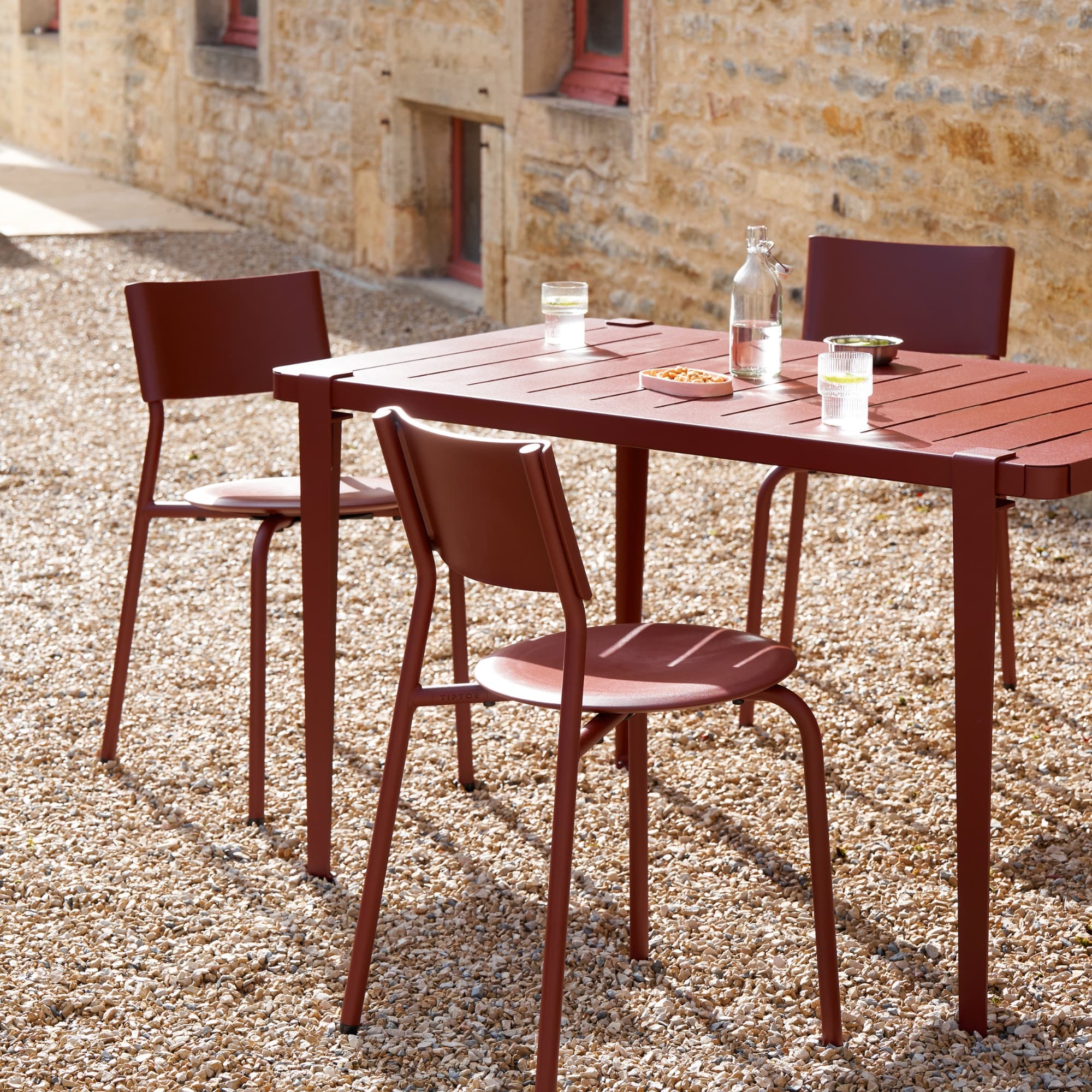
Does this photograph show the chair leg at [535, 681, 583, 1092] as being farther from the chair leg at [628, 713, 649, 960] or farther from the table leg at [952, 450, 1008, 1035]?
the table leg at [952, 450, 1008, 1035]

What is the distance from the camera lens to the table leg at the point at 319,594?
9.87 ft

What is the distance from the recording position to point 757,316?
9.87 ft

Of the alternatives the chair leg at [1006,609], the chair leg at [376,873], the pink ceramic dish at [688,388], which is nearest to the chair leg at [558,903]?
the chair leg at [376,873]

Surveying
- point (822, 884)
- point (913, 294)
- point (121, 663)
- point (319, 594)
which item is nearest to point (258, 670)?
point (319, 594)

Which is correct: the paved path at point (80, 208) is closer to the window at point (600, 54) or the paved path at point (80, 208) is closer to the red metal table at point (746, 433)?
the window at point (600, 54)

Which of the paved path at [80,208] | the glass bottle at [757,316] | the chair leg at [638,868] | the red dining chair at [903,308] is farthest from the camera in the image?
the paved path at [80,208]

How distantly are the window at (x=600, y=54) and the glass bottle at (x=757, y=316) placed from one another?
14.9ft

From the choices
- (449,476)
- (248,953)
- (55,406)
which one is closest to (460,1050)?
(248,953)

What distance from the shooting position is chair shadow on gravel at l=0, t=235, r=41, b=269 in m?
9.48

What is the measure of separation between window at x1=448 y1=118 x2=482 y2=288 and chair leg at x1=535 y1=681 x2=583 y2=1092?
22.3 ft

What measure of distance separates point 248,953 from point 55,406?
14.3ft

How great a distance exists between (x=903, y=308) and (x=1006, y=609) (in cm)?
74

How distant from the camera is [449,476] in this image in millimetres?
2350

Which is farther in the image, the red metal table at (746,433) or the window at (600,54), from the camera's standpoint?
the window at (600,54)
